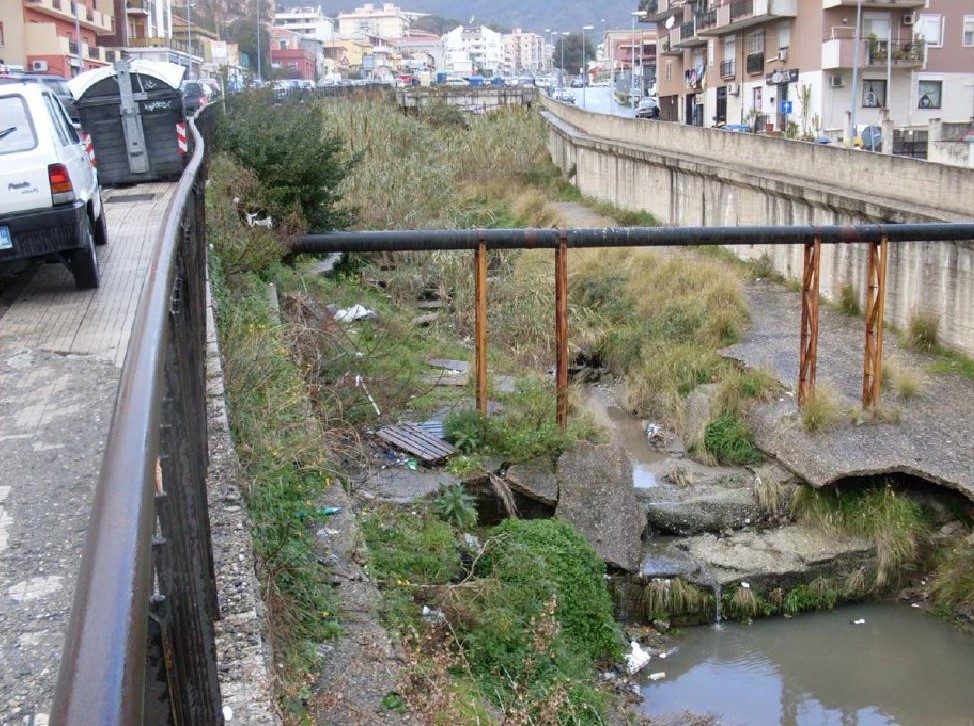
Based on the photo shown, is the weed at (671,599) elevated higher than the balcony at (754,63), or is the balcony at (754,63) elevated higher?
the balcony at (754,63)

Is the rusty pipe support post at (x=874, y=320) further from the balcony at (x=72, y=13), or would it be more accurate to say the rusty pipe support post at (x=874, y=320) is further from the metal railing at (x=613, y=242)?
the balcony at (x=72, y=13)

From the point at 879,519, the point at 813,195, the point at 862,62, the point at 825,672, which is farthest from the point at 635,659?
the point at 862,62

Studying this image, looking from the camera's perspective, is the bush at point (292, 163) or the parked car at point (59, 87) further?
the parked car at point (59, 87)

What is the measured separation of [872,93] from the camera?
45.1 meters

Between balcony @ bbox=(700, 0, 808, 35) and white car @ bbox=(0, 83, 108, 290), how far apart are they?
43.3m

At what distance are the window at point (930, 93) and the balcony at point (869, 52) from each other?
5.03ft

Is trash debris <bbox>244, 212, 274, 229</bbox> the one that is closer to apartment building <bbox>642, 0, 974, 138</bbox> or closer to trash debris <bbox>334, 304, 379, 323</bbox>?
trash debris <bbox>334, 304, 379, 323</bbox>

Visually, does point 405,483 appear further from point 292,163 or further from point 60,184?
point 292,163

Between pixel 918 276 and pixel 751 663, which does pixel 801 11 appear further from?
pixel 751 663

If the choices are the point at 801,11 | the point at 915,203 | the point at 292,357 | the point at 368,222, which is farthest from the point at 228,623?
the point at 801,11

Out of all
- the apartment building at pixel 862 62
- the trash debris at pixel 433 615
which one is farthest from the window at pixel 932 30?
the trash debris at pixel 433 615

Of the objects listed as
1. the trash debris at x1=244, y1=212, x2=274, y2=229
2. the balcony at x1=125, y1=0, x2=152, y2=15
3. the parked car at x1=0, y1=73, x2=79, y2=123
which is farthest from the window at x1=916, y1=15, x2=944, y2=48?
the balcony at x1=125, y1=0, x2=152, y2=15

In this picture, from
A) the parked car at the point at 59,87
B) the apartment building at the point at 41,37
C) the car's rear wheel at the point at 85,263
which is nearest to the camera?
the car's rear wheel at the point at 85,263

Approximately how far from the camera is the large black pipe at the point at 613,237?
1089 cm
